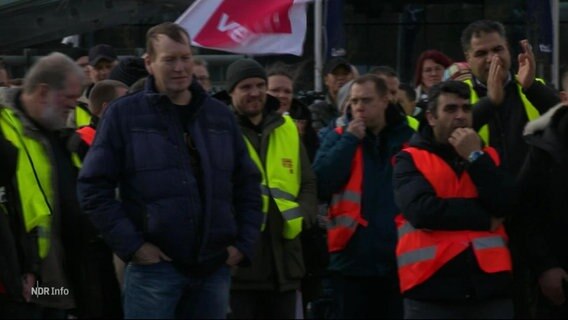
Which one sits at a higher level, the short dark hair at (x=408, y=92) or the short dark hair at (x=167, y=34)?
the short dark hair at (x=167, y=34)

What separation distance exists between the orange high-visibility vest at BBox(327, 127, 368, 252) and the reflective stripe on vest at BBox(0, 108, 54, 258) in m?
2.03

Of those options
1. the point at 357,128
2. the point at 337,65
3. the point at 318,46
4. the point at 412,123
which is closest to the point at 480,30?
the point at 357,128

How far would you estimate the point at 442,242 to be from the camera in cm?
771

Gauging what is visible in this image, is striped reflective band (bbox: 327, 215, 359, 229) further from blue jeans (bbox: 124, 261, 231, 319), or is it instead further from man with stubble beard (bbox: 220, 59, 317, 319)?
blue jeans (bbox: 124, 261, 231, 319)

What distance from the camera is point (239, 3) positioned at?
11.4m

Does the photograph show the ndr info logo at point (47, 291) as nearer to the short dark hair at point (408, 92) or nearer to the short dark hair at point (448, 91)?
the short dark hair at point (448, 91)

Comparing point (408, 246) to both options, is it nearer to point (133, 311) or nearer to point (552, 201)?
point (552, 201)

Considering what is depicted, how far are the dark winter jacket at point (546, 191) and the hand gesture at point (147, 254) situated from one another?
2.06 metres

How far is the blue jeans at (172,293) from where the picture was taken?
7.32 metres

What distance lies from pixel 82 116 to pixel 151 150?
2.67 meters

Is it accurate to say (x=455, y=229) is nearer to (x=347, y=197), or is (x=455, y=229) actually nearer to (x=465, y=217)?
(x=465, y=217)

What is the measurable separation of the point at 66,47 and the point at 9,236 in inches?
322

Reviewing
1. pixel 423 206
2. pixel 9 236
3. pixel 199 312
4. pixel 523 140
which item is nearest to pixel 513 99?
pixel 523 140

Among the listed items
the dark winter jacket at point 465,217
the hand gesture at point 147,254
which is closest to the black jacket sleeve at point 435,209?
the dark winter jacket at point 465,217
